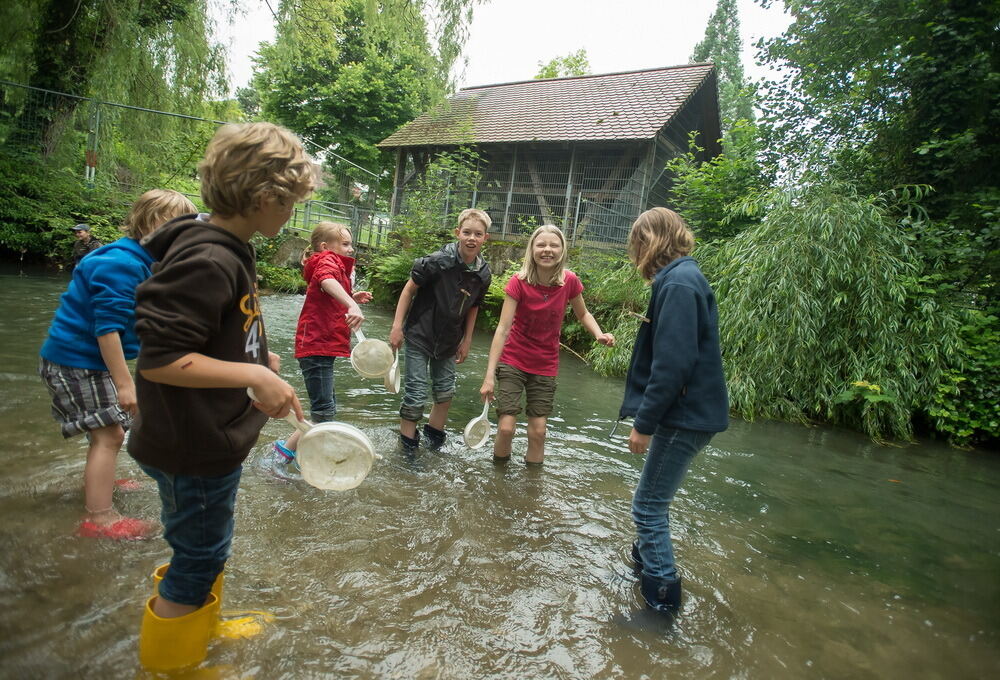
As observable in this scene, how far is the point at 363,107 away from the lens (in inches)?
1278

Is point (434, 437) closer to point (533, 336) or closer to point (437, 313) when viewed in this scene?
point (437, 313)

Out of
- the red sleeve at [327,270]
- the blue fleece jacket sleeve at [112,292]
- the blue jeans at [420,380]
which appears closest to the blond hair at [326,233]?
the red sleeve at [327,270]

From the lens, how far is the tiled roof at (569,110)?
1739cm

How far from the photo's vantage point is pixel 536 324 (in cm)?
422

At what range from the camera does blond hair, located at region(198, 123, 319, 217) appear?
1575 millimetres


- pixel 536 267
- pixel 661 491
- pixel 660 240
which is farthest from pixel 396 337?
pixel 661 491

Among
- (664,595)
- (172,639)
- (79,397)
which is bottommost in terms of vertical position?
(664,595)

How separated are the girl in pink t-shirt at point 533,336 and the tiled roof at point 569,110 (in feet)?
42.9

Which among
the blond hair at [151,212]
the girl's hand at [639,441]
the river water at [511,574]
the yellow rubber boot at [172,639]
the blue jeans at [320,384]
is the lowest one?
the river water at [511,574]

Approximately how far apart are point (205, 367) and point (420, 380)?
295 centimetres

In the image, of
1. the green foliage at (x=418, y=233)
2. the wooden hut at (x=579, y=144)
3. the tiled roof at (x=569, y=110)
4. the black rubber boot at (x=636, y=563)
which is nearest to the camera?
the black rubber boot at (x=636, y=563)

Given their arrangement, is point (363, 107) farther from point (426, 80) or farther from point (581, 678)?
point (581, 678)

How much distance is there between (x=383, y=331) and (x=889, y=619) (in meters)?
9.37

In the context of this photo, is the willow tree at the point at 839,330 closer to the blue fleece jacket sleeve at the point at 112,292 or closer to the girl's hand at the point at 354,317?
the girl's hand at the point at 354,317
